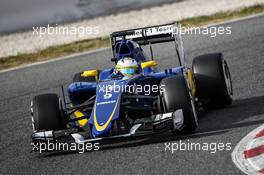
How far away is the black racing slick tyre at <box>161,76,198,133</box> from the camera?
9398mm

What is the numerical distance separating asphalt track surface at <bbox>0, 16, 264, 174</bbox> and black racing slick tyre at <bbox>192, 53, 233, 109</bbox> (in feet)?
0.50

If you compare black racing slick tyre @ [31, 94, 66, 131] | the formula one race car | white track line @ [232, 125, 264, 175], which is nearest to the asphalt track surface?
white track line @ [232, 125, 264, 175]

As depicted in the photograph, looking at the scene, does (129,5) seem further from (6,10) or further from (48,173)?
(48,173)

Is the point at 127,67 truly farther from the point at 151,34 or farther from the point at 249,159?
the point at 249,159

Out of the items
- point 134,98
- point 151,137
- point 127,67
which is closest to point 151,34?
point 127,67

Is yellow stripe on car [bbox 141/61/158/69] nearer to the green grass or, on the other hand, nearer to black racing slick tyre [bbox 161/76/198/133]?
black racing slick tyre [bbox 161/76/198/133]

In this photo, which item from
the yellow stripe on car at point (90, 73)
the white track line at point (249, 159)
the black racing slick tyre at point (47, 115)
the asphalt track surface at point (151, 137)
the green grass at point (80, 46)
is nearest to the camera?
the white track line at point (249, 159)

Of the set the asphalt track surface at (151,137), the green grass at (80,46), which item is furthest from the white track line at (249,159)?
the green grass at (80,46)

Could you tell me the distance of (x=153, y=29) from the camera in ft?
38.6

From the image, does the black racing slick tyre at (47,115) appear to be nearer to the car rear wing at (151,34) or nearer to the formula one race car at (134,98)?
the formula one race car at (134,98)

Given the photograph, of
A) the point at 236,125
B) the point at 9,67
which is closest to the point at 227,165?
the point at 236,125

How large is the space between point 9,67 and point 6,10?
299 cm

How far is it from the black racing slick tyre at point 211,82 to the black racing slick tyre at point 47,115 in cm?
220

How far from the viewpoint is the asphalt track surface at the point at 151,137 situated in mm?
8312
